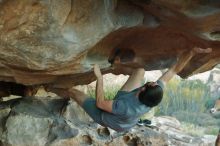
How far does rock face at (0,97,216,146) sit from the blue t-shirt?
133cm

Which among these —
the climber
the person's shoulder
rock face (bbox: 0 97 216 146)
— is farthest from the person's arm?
rock face (bbox: 0 97 216 146)

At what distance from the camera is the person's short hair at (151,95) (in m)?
3.99

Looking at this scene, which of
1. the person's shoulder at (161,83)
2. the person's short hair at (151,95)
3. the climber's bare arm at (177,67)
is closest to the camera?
the person's short hair at (151,95)

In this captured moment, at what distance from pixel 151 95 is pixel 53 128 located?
6.44 ft

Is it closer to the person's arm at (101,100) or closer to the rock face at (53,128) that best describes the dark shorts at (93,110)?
the person's arm at (101,100)

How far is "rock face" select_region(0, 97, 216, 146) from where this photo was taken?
5402 mm

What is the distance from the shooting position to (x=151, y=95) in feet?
13.2

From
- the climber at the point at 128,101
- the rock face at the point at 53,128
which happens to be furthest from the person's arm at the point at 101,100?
the rock face at the point at 53,128

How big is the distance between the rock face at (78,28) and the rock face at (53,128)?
2.36 feet

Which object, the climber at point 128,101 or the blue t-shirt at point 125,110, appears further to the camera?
the blue t-shirt at point 125,110

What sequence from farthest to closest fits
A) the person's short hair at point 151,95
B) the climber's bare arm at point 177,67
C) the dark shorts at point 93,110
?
the dark shorts at point 93,110 → the climber's bare arm at point 177,67 → the person's short hair at point 151,95

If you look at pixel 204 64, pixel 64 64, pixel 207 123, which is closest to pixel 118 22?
pixel 64 64

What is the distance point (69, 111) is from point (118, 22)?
2.11 m

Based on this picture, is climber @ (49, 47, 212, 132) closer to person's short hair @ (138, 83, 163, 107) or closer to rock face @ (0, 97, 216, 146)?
person's short hair @ (138, 83, 163, 107)
